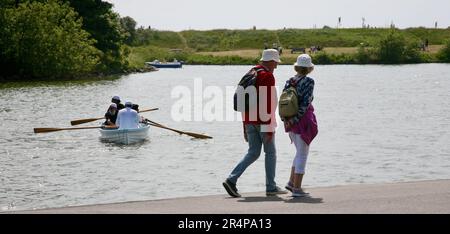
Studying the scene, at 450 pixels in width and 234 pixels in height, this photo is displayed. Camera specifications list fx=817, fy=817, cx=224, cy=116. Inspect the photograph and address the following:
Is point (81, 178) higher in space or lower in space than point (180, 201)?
lower

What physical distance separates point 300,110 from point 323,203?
4.97 feet

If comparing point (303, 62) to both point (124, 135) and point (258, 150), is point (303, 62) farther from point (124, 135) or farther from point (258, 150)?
point (124, 135)

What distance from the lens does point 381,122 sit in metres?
41.9

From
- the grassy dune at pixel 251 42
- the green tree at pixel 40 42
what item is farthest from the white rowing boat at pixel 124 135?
the grassy dune at pixel 251 42

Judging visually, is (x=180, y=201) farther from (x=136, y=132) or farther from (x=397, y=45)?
(x=397, y=45)

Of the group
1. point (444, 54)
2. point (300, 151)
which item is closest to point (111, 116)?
point (300, 151)

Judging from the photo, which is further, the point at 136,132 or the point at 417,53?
the point at 417,53

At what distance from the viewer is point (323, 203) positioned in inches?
457

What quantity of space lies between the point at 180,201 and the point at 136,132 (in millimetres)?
16769

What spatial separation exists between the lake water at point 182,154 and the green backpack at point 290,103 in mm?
6523
